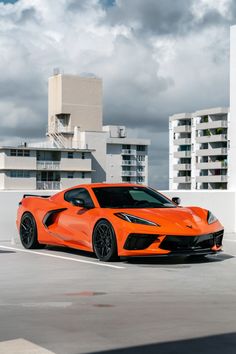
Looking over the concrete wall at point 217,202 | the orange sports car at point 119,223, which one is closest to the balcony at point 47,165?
the concrete wall at point 217,202

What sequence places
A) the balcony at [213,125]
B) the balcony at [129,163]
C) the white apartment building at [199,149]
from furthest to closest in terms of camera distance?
the balcony at [129,163], the white apartment building at [199,149], the balcony at [213,125]

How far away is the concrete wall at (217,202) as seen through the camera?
17.1 metres

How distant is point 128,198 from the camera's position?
12109 mm

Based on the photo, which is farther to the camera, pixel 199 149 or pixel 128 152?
pixel 128 152

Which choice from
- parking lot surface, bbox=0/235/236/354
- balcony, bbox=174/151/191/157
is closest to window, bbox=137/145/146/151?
balcony, bbox=174/151/191/157

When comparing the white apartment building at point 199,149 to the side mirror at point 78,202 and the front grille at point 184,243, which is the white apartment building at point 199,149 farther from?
the front grille at point 184,243

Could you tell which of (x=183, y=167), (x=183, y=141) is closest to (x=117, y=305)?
(x=183, y=167)

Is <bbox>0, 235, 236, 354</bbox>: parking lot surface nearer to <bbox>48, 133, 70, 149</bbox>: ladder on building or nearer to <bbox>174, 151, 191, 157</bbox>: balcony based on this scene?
<bbox>48, 133, 70, 149</bbox>: ladder on building

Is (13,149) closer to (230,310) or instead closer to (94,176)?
(94,176)

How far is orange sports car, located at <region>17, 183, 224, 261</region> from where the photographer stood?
11.0 meters

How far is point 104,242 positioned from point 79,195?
135cm

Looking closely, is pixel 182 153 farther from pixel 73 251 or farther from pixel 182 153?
pixel 73 251

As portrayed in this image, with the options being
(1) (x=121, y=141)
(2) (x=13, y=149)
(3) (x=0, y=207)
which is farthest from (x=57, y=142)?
(3) (x=0, y=207)

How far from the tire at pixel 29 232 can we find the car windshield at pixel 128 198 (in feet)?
4.96
